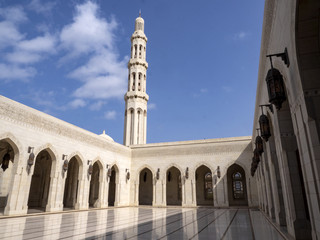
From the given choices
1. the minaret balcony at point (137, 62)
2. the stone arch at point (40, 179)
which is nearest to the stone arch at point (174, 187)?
the stone arch at point (40, 179)

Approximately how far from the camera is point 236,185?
19.8 metres

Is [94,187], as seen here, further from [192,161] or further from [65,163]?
[192,161]

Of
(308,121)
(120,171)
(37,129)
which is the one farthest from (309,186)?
(120,171)

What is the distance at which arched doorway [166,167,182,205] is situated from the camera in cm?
2086

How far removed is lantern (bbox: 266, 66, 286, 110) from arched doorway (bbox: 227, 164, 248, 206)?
16.5 metres

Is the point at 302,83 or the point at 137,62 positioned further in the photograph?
the point at 137,62

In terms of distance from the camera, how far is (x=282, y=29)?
175 inches

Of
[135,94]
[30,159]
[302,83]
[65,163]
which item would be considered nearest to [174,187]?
[135,94]

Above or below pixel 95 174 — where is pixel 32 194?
below

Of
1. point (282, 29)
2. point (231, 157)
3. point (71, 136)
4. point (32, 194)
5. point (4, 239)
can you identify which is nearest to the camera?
point (282, 29)

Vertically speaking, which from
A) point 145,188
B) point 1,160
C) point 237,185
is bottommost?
point 145,188

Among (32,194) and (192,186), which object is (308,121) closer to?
(192,186)

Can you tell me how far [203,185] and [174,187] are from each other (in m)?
2.57

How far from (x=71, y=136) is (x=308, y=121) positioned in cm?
1290
